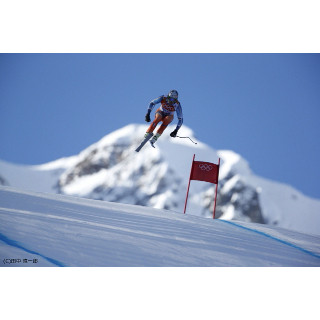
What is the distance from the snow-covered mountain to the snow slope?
488 ft

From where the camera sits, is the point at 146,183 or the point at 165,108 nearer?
the point at 165,108

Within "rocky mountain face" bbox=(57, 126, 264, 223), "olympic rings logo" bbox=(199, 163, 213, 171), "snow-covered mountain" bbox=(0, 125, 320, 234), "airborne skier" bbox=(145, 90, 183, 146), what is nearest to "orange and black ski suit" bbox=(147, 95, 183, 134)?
"airborne skier" bbox=(145, 90, 183, 146)

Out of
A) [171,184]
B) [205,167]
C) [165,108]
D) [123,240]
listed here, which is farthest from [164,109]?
[171,184]

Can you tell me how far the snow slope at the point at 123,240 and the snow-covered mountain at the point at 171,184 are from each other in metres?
149

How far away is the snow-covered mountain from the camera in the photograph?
A: 16138cm

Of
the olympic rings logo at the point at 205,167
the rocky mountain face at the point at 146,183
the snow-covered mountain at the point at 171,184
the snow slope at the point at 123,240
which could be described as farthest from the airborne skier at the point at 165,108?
the rocky mountain face at the point at 146,183

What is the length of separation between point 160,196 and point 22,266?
534 ft

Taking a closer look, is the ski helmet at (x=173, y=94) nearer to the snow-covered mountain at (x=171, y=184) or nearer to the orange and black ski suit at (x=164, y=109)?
the orange and black ski suit at (x=164, y=109)

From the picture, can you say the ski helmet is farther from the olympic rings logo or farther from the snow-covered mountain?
the snow-covered mountain

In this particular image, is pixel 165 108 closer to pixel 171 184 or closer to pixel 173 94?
pixel 173 94

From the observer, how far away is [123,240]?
3.50 m

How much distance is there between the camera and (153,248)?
338 centimetres

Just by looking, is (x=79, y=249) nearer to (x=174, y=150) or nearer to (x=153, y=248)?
(x=153, y=248)

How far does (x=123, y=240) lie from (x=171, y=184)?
16497 centimetres
